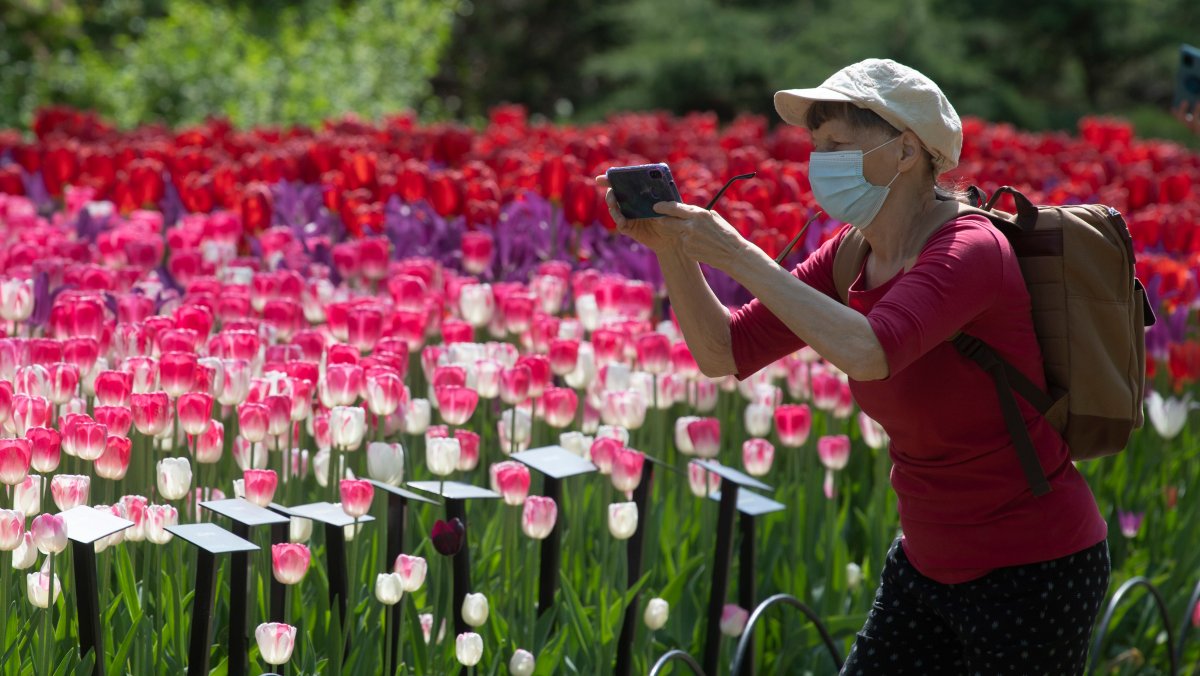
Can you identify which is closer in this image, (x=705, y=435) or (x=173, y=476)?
(x=173, y=476)

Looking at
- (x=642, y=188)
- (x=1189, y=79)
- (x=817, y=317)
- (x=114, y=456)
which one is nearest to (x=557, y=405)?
(x=114, y=456)

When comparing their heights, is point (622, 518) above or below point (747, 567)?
above

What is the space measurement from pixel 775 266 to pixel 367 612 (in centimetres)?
110

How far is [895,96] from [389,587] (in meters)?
1.16

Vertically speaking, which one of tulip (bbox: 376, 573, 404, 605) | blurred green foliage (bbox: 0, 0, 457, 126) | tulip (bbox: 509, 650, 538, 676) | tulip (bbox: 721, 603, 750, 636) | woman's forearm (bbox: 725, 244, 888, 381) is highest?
blurred green foliage (bbox: 0, 0, 457, 126)

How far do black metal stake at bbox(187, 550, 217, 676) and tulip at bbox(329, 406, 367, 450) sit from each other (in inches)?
25.0

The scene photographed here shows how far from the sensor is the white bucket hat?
98.0 inches

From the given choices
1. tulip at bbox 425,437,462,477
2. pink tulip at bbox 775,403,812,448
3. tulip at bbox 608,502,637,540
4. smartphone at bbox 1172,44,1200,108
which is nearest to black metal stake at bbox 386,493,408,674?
tulip at bbox 425,437,462,477

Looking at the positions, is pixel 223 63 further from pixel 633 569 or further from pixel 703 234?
pixel 703 234

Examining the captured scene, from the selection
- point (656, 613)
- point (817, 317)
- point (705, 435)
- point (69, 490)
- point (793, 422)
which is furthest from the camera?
point (793, 422)

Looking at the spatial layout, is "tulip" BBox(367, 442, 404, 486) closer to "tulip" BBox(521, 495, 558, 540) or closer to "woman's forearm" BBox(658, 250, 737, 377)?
"tulip" BBox(521, 495, 558, 540)

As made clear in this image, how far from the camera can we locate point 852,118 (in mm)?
2559

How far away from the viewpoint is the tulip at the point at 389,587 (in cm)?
264

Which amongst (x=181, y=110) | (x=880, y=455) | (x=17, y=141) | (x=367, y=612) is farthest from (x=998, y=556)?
(x=181, y=110)
